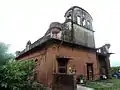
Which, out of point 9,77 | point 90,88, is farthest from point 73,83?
point 9,77

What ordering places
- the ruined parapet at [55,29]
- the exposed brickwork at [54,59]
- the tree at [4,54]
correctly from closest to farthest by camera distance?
1. the tree at [4,54]
2. the exposed brickwork at [54,59]
3. the ruined parapet at [55,29]

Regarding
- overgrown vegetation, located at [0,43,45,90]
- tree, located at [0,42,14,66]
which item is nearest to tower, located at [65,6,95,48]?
overgrown vegetation, located at [0,43,45,90]

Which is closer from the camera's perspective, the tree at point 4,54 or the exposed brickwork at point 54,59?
the tree at point 4,54

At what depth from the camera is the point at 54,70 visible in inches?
541

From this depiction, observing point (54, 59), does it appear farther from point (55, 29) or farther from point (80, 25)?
point (80, 25)

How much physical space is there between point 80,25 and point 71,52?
4.39m

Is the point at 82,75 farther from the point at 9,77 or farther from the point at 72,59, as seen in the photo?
the point at 9,77

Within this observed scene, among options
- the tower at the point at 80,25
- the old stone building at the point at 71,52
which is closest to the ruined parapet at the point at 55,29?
the old stone building at the point at 71,52

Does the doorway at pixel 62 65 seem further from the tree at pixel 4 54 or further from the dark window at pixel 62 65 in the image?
the tree at pixel 4 54

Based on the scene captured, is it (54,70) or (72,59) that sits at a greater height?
(72,59)

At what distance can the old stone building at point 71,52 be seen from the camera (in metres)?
14.1

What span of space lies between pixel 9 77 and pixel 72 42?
307 inches

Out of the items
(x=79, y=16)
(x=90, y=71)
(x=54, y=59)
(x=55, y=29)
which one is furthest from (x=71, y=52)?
(x=79, y=16)

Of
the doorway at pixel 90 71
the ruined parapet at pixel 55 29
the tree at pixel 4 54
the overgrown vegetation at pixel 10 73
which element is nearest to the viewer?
the overgrown vegetation at pixel 10 73
